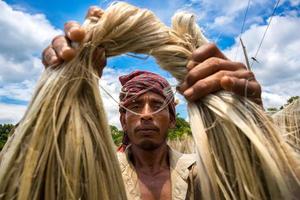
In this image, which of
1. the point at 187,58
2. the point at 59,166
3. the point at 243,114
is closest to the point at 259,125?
the point at 243,114

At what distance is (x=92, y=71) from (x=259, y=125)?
70cm

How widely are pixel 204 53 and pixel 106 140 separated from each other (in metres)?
0.55

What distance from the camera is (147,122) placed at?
2.62 m

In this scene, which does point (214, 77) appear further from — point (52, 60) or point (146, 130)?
point (146, 130)

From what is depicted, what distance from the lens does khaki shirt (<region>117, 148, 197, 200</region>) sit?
7.78ft

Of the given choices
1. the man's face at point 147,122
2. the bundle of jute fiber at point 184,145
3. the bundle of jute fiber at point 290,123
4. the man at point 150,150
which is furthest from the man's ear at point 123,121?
the bundle of jute fiber at point 184,145

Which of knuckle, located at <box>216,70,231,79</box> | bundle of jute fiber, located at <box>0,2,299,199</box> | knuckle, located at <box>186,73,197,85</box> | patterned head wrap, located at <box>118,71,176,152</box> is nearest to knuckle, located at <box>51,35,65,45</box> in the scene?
bundle of jute fiber, located at <box>0,2,299,199</box>

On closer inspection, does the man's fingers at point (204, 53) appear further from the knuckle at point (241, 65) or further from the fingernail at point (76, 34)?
the fingernail at point (76, 34)

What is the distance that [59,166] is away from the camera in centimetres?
129

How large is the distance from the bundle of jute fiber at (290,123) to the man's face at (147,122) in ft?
2.87

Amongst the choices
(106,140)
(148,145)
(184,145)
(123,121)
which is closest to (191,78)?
(106,140)

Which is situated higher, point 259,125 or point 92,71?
point 92,71

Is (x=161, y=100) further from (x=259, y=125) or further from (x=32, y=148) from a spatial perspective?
(x=32, y=148)

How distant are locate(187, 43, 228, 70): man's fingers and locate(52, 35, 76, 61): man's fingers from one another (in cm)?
49
